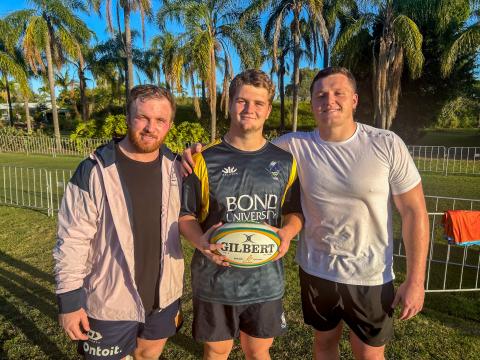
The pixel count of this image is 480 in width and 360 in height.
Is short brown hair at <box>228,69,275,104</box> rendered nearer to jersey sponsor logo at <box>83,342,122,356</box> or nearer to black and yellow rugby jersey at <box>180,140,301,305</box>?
black and yellow rugby jersey at <box>180,140,301,305</box>

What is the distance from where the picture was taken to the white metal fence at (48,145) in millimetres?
23391

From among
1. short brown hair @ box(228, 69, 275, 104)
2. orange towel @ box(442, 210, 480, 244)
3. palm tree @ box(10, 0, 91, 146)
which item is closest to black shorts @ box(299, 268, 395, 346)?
short brown hair @ box(228, 69, 275, 104)

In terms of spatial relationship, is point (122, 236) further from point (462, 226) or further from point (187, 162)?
point (462, 226)

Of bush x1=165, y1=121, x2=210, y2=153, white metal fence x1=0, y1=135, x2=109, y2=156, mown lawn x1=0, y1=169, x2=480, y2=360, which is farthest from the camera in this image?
bush x1=165, y1=121, x2=210, y2=153

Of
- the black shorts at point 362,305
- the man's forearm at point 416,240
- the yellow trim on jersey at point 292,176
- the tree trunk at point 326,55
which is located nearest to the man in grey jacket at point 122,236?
the yellow trim on jersey at point 292,176

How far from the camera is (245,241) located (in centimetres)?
223

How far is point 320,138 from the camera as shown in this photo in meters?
2.57

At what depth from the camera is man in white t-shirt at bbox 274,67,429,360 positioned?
2385 mm

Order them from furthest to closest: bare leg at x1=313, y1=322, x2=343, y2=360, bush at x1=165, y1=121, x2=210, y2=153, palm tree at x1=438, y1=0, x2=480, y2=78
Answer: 1. bush at x1=165, y1=121, x2=210, y2=153
2. palm tree at x1=438, y1=0, x2=480, y2=78
3. bare leg at x1=313, y1=322, x2=343, y2=360

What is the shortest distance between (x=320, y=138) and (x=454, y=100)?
2806cm

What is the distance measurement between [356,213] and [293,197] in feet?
1.46

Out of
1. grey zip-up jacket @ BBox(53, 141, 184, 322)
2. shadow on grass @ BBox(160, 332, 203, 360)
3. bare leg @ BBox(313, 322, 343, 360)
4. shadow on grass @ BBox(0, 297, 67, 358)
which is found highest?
grey zip-up jacket @ BBox(53, 141, 184, 322)

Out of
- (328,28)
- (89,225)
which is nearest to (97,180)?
(89,225)

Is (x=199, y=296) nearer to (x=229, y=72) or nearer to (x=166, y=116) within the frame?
(x=166, y=116)
